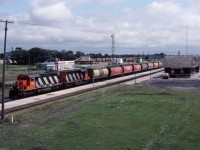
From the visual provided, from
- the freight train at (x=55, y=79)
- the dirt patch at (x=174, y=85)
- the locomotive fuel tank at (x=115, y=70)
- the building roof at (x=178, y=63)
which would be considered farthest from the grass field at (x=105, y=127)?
the building roof at (x=178, y=63)

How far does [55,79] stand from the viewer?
58.0 m

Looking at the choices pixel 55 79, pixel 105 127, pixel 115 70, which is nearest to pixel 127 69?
pixel 115 70

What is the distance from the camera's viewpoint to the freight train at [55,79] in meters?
47.7

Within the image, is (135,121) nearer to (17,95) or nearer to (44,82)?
(17,95)

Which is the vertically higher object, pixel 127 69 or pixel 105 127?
pixel 127 69

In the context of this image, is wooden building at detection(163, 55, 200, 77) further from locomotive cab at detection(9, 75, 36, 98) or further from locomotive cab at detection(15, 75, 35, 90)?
locomotive cab at detection(15, 75, 35, 90)

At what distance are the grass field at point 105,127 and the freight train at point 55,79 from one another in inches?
359

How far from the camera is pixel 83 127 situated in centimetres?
2669

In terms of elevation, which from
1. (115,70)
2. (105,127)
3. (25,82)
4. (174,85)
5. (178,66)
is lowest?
(105,127)

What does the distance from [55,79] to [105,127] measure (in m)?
32.2

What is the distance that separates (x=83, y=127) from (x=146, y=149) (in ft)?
23.9

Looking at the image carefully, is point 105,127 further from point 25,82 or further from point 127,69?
point 127,69

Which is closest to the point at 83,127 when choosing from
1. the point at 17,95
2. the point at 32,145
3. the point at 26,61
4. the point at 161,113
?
the point at 32,145

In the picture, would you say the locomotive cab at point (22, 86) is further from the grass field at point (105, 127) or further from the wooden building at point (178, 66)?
the wooden building at point (178, 66)
